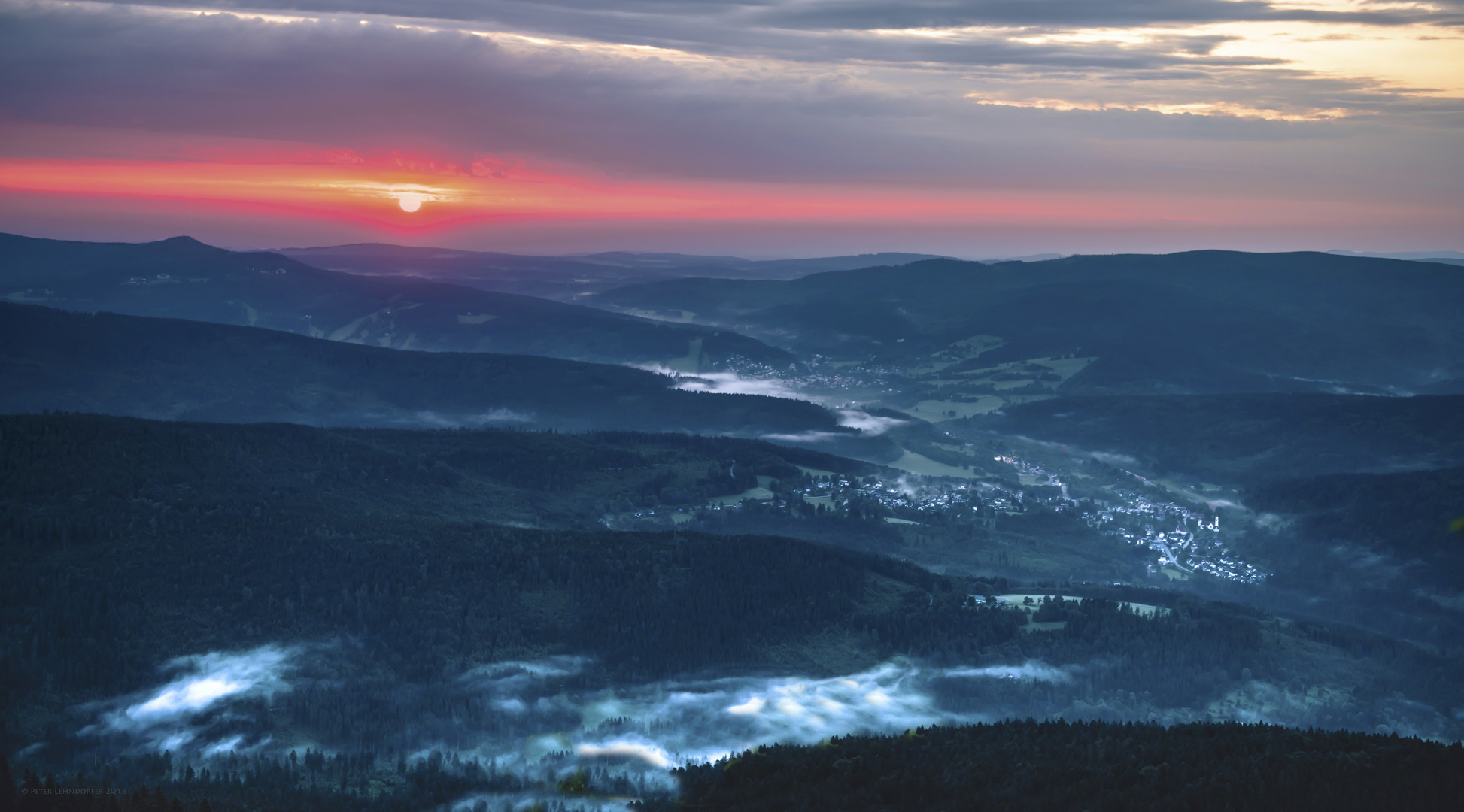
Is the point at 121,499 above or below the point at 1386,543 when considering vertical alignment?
above

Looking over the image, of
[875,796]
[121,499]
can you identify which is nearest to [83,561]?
[121,499]

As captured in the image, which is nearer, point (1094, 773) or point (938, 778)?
point (1094, 773)

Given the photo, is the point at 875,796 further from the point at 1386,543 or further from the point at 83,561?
the point at 1386,543

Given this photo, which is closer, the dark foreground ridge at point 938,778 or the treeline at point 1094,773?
the treeline at point 1094,773

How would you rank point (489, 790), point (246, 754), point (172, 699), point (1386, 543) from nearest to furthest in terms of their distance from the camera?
point (489, 790) → point (246, 754) → point (172, 699) → point (1386, 543)

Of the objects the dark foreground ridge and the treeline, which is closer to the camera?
the treeline

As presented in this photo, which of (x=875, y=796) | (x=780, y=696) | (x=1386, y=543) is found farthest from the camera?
(x=1386, y=543)

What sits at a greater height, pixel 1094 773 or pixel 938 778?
pixel 1094 773

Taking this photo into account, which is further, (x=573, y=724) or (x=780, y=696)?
(x=780, y=696)
